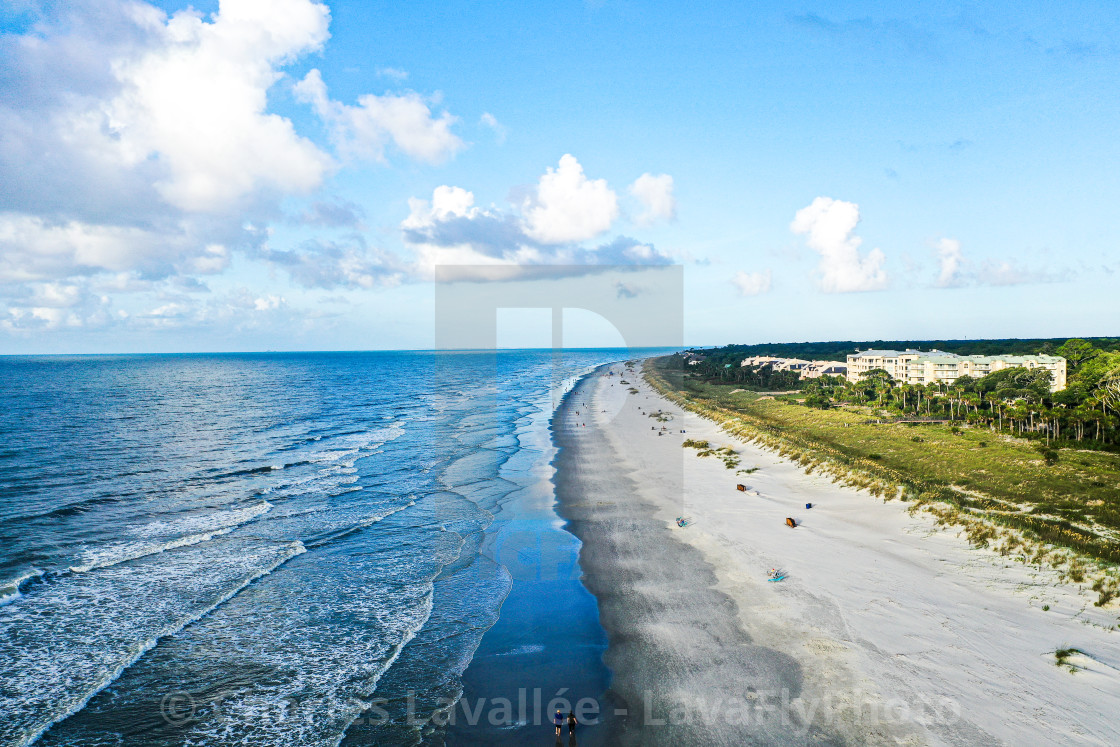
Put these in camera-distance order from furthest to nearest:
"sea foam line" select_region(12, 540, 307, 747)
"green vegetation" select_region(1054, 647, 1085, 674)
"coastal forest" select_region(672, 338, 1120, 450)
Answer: "coastal forest" select_region(672, 338, 1120, 450) < "green vegetation" select_region(1054, 647, 1085, 674) < "sea foam line" select_region(12, 540, 307, 747)

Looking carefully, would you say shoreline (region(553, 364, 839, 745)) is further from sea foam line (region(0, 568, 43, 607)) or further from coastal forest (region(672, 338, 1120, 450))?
coastal forest (region(672, 338, 1120, 450))

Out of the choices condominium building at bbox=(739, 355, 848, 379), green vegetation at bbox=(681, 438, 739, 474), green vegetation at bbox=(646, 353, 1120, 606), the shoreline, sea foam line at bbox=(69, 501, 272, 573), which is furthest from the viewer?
condominium building at bbox=(739, 355, 848, 379)

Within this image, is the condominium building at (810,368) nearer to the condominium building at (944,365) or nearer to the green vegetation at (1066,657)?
the condominium building at (944,365)

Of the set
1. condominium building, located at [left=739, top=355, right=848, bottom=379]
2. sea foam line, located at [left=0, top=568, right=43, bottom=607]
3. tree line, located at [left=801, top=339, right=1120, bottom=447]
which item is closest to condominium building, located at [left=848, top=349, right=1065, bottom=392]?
tree line, located at [left=801, top=339, right=1120, bottom=447]

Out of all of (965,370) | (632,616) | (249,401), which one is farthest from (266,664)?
(965,370)

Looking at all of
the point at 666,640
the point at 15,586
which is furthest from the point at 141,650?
the point at 666,640

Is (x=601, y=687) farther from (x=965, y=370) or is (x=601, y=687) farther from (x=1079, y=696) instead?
(x=965, y=370)
